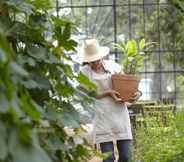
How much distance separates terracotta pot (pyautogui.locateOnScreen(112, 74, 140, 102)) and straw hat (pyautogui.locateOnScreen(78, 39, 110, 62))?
0.79 feet

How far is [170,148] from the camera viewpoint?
3322mm

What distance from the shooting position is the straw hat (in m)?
5.18

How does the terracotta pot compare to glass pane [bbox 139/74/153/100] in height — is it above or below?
above

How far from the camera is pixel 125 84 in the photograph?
5242 millimetres

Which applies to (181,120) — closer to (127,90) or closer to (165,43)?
(127,90)

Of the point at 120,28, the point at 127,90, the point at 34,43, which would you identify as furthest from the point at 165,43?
the point at 34,43

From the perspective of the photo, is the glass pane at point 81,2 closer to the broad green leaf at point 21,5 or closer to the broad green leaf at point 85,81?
the broad green leaf at point 21,5

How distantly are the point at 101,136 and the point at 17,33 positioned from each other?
12.1ft

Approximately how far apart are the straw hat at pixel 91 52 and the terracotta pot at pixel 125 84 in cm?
24

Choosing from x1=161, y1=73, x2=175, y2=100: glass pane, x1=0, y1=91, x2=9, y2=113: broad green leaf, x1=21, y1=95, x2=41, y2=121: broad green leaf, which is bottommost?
x1=161, y1=73, x2=175, y2=100: glass pane

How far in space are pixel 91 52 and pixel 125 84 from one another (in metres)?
0.42

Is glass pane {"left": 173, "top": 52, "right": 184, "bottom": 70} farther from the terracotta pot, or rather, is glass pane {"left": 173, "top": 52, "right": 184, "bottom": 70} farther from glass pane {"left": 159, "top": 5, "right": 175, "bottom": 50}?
the terracotta pot

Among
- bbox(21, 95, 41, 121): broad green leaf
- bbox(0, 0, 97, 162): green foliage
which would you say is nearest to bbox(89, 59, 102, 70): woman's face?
bbox(0, 0, 97, 162): green foliage

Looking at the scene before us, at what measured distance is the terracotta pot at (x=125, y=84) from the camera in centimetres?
516
